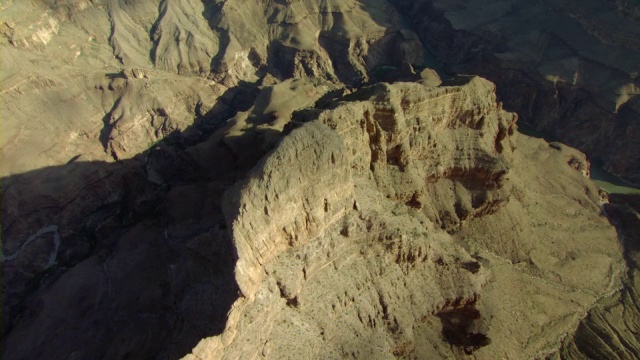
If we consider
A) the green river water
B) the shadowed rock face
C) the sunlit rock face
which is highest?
the shadowed rock face

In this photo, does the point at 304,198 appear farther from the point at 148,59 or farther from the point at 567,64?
the point at 148,59

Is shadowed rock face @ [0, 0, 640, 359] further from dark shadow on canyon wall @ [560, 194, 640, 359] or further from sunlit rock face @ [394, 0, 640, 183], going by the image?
sunlit rock face @ [394, 0, 640, 183]

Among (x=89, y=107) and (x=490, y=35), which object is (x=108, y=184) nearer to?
(x=89, y=107)

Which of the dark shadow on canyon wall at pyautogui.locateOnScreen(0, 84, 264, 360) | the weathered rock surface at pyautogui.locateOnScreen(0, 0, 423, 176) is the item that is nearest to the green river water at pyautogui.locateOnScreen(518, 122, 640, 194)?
the weathered rock surface at pyautogui.locateOnScreen(0, 0, 423, 176)

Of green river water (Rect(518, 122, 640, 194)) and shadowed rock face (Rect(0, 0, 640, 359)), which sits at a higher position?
shadowed rock face (Rect(0, 0, 640, 359))

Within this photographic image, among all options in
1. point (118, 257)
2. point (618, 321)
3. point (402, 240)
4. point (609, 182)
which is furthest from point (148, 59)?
point (618, 321)

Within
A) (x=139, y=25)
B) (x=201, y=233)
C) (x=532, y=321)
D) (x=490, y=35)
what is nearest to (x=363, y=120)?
(x=201, y=233)
